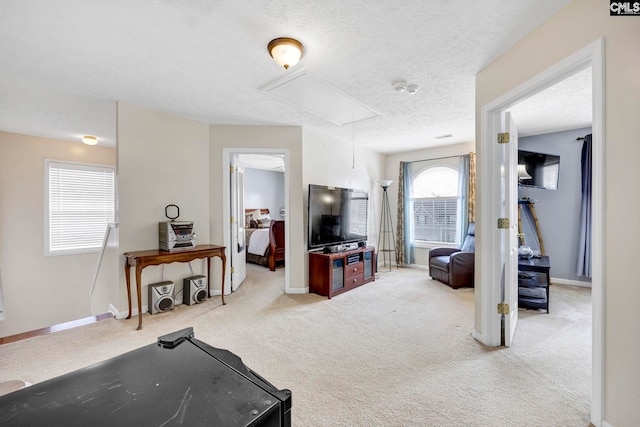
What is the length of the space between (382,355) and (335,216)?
2.34 metres

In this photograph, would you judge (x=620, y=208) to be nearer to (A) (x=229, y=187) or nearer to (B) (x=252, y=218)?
(A) (x=229, y=187)

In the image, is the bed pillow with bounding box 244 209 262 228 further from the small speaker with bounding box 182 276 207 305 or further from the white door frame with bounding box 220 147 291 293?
the small speaker with bounding box 182 276 207 305

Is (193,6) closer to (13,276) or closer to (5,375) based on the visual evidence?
(5,375)

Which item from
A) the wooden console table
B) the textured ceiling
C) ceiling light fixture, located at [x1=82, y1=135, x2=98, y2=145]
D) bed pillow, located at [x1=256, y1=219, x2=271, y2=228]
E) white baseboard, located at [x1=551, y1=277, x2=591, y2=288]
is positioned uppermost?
the textured ceiling

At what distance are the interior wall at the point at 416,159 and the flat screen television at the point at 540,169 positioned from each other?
94cm

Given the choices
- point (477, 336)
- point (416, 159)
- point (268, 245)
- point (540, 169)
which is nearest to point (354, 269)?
point (477, 336)

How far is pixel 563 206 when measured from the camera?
14.2 ft

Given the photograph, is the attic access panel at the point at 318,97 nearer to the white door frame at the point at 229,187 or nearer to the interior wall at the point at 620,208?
the white door frame at the point at 229,187

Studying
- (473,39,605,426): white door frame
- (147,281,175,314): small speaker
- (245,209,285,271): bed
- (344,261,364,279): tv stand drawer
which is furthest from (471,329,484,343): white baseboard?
(245,209,285,271): bed

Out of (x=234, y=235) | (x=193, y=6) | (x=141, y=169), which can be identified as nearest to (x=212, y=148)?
(x=141, y=169)

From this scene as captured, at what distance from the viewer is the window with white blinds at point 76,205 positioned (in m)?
4.41

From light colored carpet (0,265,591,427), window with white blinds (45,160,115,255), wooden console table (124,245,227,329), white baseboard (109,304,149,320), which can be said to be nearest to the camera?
light colored carpet (0,265,591,427)

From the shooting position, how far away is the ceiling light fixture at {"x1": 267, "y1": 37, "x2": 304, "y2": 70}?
77.7 inches

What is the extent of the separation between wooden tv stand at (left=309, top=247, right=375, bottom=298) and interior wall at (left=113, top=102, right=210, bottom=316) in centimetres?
136
